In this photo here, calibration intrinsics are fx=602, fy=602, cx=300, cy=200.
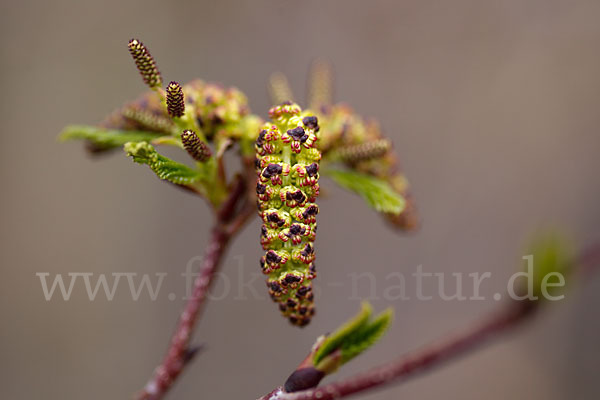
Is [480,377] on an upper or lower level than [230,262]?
lower

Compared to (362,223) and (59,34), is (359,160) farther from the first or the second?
(59,34)

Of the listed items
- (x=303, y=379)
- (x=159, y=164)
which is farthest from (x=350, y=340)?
(x=159, y=164)

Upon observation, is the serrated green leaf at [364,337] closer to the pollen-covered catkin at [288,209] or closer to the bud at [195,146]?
the pollen-covered catkin at [288,209]

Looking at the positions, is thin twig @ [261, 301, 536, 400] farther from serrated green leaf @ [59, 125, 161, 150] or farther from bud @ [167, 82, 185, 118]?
serrated green leaf @ [59, 125, 161, 150]

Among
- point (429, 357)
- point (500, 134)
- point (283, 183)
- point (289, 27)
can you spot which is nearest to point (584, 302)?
point (500, 134)

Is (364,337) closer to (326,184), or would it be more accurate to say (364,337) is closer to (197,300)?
(197,300)
